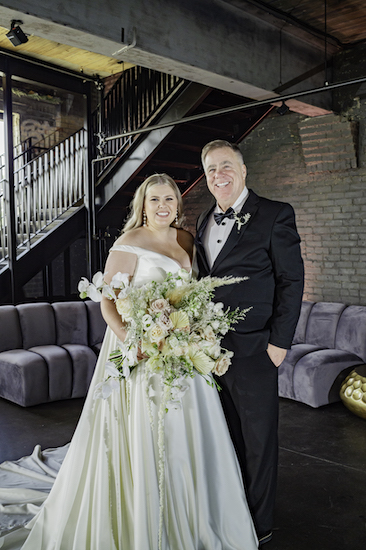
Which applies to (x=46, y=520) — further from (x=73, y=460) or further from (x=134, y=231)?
(x=134, y=231)

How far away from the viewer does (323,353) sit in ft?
18.0

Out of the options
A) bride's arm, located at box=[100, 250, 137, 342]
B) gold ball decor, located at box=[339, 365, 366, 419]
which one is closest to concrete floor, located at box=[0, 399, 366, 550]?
gold ball decor, located at box=[339, 365, 366, 419]

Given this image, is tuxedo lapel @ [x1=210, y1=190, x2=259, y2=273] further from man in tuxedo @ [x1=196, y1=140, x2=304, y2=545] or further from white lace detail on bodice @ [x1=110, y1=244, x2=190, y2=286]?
white lace detail on bodice @ [x1=110, y1=244, x2=190, y2=286]

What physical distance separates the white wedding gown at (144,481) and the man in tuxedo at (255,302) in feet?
0.46

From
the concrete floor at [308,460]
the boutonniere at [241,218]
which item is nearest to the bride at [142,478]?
the boutonniere at [241,218]

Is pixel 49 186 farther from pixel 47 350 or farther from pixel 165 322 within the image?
pixel 165 322

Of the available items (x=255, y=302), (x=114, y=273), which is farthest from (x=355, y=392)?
(x=114, y=273)

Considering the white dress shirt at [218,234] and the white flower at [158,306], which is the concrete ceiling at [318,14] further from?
the white flower at [158,306]

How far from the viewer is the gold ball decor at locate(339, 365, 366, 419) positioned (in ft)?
15.5

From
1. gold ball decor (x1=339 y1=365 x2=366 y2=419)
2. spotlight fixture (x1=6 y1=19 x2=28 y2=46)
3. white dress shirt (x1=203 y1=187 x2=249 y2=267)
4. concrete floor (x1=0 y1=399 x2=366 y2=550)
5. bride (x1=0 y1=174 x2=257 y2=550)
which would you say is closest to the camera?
bride (x1=0 y1=174 x2=257 y2=550)

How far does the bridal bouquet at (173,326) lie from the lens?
82.4 inches

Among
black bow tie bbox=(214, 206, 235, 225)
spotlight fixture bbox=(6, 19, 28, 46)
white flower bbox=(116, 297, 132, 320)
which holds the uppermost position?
spotlight fixture bbox=(6, 19, 28, 46)

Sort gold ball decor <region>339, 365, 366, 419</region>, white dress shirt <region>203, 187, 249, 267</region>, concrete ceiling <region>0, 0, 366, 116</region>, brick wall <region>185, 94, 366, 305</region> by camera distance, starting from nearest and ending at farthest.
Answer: white dress shirt <region>203, 187, 249, 267</region>, concrete ceiling <region>0, 0, 366, 116</region>, gold ball decor <region>339, 365, 366, 419</region>, brick wall <region>185, 94, 366, 305</region>

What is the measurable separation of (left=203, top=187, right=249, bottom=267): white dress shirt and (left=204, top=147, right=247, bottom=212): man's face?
4 cm
